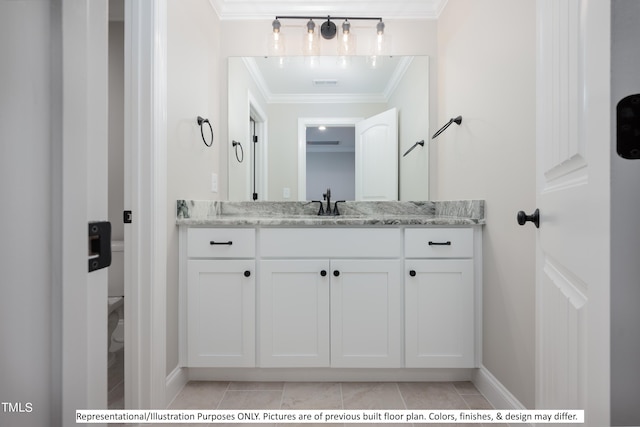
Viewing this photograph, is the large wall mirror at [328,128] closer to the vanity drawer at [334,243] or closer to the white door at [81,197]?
the vanity drawer at [334,243]

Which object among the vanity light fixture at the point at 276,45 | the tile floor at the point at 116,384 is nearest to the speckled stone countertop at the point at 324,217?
the tile floor at the point at 116,384

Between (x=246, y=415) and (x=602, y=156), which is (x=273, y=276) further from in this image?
(x=602, y=156)

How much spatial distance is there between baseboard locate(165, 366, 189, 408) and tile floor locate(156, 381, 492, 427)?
3 cm

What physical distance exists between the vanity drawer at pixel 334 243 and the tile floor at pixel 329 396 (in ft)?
2.25

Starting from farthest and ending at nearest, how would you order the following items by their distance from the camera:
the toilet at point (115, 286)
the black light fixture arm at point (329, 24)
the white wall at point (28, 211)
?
the black light fixture arm at point (329, 24) → the toilet at point (115, 286) → the white wall at point (28, 211)

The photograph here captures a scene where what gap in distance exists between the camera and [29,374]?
0.40m

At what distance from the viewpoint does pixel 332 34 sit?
222 cm

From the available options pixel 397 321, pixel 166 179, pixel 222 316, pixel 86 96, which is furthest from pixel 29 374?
pixel 397 321

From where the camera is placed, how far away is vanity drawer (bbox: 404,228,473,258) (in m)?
1.66

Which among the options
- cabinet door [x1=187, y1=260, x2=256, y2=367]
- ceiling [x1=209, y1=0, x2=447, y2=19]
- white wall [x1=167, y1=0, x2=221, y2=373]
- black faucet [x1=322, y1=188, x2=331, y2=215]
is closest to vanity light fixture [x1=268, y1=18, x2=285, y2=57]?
ceiling [x1=209, y1=0, x2=447, y2=19]

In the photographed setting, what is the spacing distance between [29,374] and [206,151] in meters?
1.73

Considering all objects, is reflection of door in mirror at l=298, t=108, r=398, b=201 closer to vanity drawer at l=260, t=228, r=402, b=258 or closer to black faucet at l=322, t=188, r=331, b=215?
black faucet at l=322, t=188, r=331, b=215

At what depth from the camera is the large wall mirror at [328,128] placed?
222 centimetres

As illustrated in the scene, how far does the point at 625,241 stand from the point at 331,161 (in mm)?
1883
